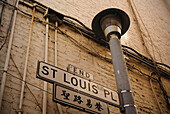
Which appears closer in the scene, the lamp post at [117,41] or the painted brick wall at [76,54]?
the lamp post at [117,41]

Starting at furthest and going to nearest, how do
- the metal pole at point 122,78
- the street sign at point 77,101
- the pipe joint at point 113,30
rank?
the pipe joint at point 113,30 → the metal pole at point 122,78 → the street sign at point 77,101

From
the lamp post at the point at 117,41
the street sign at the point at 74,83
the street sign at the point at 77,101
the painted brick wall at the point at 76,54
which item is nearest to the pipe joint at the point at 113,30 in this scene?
the lamp post at the point at 117,41

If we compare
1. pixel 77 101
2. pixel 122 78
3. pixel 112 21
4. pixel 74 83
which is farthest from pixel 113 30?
pixel 77 101

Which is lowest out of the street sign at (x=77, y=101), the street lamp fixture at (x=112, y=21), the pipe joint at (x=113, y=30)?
the street sign at (x=77, y=101)

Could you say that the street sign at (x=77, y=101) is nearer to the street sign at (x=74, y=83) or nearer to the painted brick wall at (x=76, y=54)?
the street sign at (x=74, y=83)

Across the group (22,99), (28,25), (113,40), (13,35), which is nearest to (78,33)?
(28,25)

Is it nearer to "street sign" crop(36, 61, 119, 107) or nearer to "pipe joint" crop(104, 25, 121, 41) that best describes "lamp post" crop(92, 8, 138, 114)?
"pipe joint" crop(104, 25, 121, 41)

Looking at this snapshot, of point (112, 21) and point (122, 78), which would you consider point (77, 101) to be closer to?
point (122, 78)

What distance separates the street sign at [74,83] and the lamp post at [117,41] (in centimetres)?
13

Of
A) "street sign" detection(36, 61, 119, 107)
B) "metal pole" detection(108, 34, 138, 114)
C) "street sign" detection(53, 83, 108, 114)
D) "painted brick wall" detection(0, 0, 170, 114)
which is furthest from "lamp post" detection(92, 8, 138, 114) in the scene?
"painted brick wall" detection(0, 0, 170, 114)

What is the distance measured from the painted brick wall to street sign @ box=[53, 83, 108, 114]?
2.50ft

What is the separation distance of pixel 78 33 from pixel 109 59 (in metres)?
0.85

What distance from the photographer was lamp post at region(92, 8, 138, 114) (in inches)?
84.5

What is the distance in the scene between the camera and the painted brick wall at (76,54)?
2.68 metres
